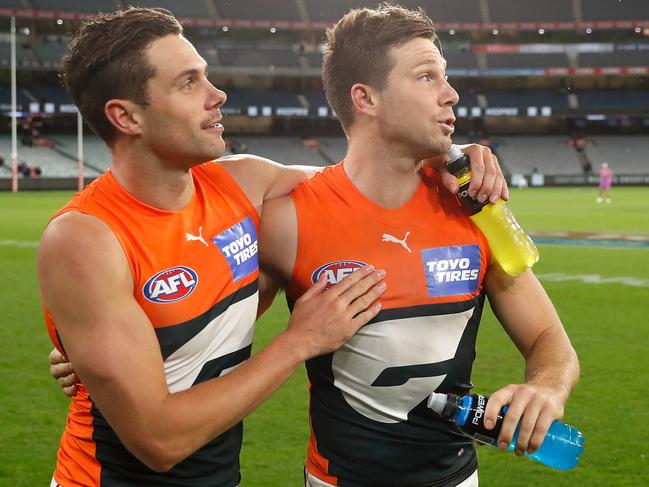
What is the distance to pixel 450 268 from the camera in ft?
8.91

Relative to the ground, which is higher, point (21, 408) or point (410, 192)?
point (410, 192)

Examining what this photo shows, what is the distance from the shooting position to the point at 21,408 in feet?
19.9

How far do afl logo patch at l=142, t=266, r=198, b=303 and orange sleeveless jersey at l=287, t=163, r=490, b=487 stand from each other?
1.41 feet

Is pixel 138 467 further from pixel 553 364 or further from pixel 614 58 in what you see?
pixel 614 58

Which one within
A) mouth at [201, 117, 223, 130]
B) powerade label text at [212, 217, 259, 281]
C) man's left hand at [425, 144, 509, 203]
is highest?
mouth at [201, 117, 223, 130]

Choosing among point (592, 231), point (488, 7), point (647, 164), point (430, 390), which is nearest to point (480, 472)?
point (430, 390)

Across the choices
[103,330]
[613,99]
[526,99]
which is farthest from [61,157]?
[103,330]

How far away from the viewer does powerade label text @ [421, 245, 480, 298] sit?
2.71 meters

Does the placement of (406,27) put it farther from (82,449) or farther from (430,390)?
(82,449)

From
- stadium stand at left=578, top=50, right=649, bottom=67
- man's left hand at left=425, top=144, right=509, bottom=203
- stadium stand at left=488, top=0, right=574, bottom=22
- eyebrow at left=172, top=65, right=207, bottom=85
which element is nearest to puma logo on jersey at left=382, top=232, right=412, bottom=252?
man's left hand at left=425, top=144, right=509, bottom=203

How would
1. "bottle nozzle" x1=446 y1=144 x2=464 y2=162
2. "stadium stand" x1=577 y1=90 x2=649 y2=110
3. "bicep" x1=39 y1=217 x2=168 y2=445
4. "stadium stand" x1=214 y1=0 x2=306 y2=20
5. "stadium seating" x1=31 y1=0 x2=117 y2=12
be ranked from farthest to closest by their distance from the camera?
1. "stadium stand" x1=577 y1=90 x2=649 y2=110
2. "stadium stand" x1=214 y1=0 x2=306 y2=20
3. "stadium seating" x1=31 y1=0 x2=117 y2=12
4. "bottle nozzle" x1=446 y1=144 x2=464 y2=162
5. "bicep" x1=39 y1=217 x2=168 y2=445

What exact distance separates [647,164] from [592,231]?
36.3 metres

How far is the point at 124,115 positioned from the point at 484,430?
1.38 m

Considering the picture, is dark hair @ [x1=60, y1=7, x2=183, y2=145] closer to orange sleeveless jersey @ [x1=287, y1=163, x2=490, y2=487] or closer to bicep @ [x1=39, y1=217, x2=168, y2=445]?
bicep @ [x1=39, y1=217, x2=168, y2=445]
